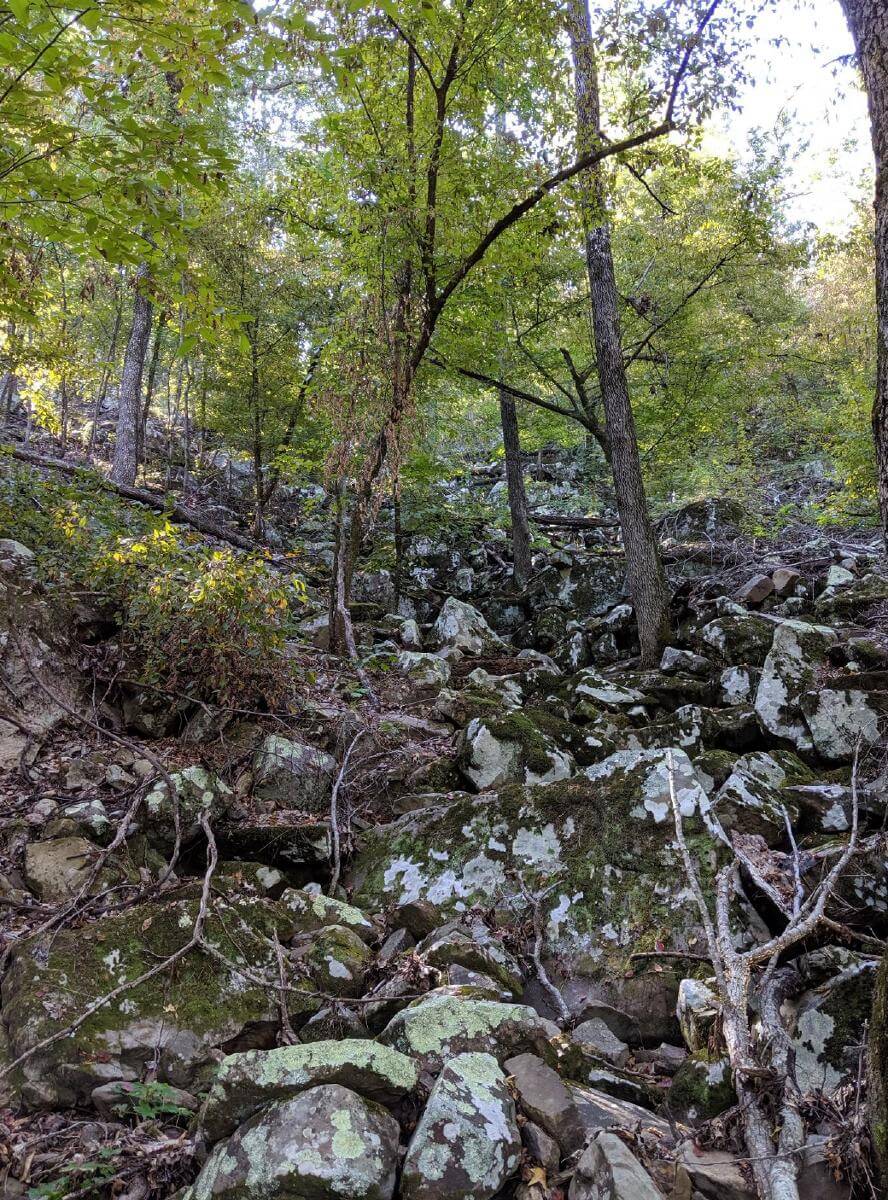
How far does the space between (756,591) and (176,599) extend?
8.08 meters

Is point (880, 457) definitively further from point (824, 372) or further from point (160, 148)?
point (824, 372)

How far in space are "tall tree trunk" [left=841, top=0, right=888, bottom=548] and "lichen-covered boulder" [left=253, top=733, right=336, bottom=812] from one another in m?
4.31

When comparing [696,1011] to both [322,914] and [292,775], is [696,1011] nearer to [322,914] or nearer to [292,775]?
[322,914]

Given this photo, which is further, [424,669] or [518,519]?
[518,519]

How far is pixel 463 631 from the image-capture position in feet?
34.9

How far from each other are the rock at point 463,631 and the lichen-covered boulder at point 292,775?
4939 mm

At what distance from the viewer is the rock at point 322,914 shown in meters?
3.77

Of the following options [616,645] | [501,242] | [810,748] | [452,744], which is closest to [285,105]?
[501,242]

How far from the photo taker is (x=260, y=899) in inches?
146

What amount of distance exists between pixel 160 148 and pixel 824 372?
701 inches

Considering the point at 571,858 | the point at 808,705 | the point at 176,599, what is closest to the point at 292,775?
the point at 176,599

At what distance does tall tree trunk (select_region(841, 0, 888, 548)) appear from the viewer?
2979 millimetres

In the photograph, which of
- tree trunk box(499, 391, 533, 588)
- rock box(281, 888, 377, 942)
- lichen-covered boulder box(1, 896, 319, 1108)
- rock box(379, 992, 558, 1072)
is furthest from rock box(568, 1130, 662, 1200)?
tree trunk box(499, 391, 533, 588)

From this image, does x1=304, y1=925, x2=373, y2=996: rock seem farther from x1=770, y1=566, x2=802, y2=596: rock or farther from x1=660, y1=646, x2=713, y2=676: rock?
x1=770, y1=566, x2=802, y2=596: rock
